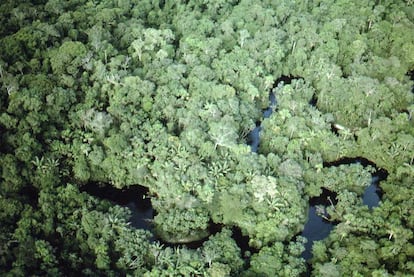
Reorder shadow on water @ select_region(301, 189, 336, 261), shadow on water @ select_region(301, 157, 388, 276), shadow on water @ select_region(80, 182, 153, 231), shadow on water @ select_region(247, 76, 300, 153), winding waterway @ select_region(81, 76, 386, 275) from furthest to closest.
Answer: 1. shadow on water @ select_region(247, 76, 300, 153)
2. shadow on water @ select_region(80, 182, 153, 231)
3. shadow on water @ select_region(301, 157, 388, 276)
4. shadow on water @ select_region(301, 189, 336, 261)
5. winding waterway @ select_region(81, 76, 386, 275)

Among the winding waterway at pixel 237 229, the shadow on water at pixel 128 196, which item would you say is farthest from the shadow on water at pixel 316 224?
the shadow on water at pixel 128 196

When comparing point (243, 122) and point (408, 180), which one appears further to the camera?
point (243, 122)

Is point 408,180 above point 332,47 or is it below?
below

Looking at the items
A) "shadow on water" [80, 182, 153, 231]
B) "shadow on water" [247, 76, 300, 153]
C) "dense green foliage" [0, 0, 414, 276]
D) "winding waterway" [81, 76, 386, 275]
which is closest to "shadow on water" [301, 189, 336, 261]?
"winding waterway" [81, 76, 386, 275]

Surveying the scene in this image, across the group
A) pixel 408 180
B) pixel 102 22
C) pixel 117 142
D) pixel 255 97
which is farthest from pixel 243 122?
pixel 102 22

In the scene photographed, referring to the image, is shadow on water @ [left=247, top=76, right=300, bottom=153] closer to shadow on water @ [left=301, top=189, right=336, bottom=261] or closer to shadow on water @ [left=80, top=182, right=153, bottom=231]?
shadow on water @ [left=301, top=189, right=336, bottom=261]

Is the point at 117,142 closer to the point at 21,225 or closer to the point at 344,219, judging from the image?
A: the point at 21,225

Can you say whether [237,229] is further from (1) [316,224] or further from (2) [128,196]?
(2) [128,196]

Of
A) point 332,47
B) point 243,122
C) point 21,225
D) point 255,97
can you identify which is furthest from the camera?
point 332,47

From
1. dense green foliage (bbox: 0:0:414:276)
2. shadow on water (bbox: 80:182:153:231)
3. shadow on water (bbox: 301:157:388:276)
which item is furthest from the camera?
shadow on water (bbox: 80:182:153:231)
